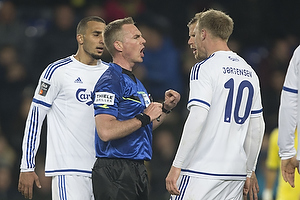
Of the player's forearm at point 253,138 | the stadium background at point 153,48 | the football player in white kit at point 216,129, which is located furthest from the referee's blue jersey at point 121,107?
the stadium background at point 153,48

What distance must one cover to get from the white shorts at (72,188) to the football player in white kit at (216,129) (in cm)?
105

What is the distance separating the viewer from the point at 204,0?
12.3 meters

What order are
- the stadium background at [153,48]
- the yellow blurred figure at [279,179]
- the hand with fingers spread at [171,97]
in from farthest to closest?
the stadium background at [153,48] → the yellow blurred figure at [279,179] → the hand with fingers spread at [171,97]

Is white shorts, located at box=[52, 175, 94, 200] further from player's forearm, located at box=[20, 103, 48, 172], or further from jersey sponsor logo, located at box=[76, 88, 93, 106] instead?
jersey sponsor logo, located at box=[76, 88, 93, 106]

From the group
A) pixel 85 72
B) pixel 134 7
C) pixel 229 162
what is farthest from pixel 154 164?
pixel 229 162

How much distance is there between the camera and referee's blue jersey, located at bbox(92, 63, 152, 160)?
17.4ft

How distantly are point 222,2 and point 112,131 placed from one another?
7.97 metres

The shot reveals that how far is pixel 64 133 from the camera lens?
601cm

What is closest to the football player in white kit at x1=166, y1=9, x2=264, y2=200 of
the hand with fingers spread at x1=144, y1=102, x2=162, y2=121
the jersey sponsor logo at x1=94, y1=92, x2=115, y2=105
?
the hand with fingers spread at x1=144, y1=102, x2=162, y2=121

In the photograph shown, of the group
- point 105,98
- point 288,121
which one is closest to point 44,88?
point 105,98

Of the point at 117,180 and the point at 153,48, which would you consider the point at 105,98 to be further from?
the point at 153,48

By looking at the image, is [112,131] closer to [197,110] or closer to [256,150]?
[197,110]

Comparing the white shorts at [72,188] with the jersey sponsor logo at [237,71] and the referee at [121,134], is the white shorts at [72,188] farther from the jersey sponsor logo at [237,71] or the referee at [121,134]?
the jersey sponsor logo at [237,71]

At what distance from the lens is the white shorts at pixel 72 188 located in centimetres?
587
